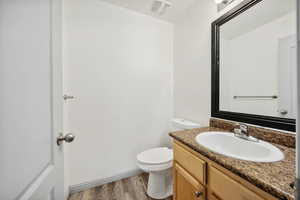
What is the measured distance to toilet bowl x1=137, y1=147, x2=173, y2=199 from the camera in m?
1.27

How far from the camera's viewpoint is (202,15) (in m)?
1.42

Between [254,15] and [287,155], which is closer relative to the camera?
[287,155]

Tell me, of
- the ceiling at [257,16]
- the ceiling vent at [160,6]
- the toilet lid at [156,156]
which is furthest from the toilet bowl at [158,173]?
the ceiling vent at [160,6]

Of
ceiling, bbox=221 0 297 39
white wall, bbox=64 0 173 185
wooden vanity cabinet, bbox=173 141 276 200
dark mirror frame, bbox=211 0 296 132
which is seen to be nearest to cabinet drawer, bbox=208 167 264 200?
wooden vanity cabinet, bbox=173 141 276 200

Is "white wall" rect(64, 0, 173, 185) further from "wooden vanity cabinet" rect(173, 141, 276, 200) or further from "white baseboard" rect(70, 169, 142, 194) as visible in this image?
"wooden vanity cabinet" rect(173, 141, 276, 200)

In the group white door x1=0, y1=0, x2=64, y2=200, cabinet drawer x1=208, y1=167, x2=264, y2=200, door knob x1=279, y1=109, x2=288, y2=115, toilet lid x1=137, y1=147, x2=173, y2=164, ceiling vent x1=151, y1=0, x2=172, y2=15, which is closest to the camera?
white door x1=0, y1=0, x2=64, y2=200

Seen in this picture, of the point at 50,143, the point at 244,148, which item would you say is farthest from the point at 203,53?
the point at 50,143

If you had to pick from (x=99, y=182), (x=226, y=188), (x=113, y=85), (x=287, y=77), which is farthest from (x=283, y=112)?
(x=99, y=182)

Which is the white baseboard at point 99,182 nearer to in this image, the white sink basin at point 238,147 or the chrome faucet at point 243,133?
the white sink basin at point 238,147

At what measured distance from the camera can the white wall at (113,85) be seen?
1414 millimetres

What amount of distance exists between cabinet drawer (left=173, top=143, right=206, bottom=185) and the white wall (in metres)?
0.89

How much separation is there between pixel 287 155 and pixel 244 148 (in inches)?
9.2

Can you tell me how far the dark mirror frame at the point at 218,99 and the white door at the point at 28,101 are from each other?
1.28 m

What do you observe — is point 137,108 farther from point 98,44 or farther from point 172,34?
point 172,34
